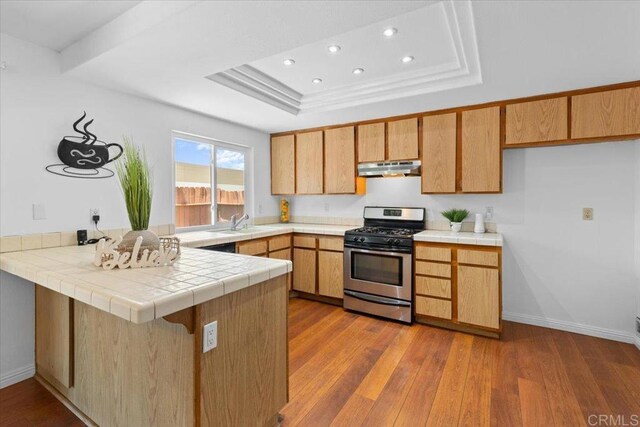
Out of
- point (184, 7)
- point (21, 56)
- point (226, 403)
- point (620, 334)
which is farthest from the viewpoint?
point (620, 334)

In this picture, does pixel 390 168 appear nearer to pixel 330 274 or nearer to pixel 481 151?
pixel 481 151

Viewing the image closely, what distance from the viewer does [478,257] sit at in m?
2.87

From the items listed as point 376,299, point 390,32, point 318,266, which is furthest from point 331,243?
point 390,32

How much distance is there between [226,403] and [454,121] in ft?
10.4

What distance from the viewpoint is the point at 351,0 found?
150cm

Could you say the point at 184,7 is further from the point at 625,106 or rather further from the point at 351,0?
the point at 625,106

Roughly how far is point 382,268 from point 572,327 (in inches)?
75.0

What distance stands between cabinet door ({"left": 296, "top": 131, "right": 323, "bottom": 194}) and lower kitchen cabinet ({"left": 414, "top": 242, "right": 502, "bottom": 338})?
1674 millimetres

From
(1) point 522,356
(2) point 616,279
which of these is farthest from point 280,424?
(2) point 616,279

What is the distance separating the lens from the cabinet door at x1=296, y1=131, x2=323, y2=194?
412 cm

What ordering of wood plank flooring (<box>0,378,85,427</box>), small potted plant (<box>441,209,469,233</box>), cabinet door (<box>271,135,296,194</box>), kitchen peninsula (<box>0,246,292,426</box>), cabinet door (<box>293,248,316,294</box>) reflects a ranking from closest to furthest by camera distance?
kitchen peninsula (<box>0,246,292,426</box>) → wood plank flooring (<box>0,378,85,427</box>) → small potted plant (<box>441,209,469,233</box>) → cabinet door (<box>293,248,316,294</box>) → cabinet door (<box>271,135,296,194</box>)

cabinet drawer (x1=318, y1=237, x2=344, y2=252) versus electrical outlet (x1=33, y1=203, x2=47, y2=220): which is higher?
electrical outlet (x1=33, y1=203, x2=47, y2=220)

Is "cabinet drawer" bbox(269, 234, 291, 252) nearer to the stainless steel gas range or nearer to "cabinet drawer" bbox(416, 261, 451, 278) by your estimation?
the stainless steel gas range

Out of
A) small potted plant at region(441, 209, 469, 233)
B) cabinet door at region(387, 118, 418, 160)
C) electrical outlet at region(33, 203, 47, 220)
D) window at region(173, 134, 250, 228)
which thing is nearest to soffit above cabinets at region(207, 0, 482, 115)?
cabinet door at region(387, 118, 418, 160)
